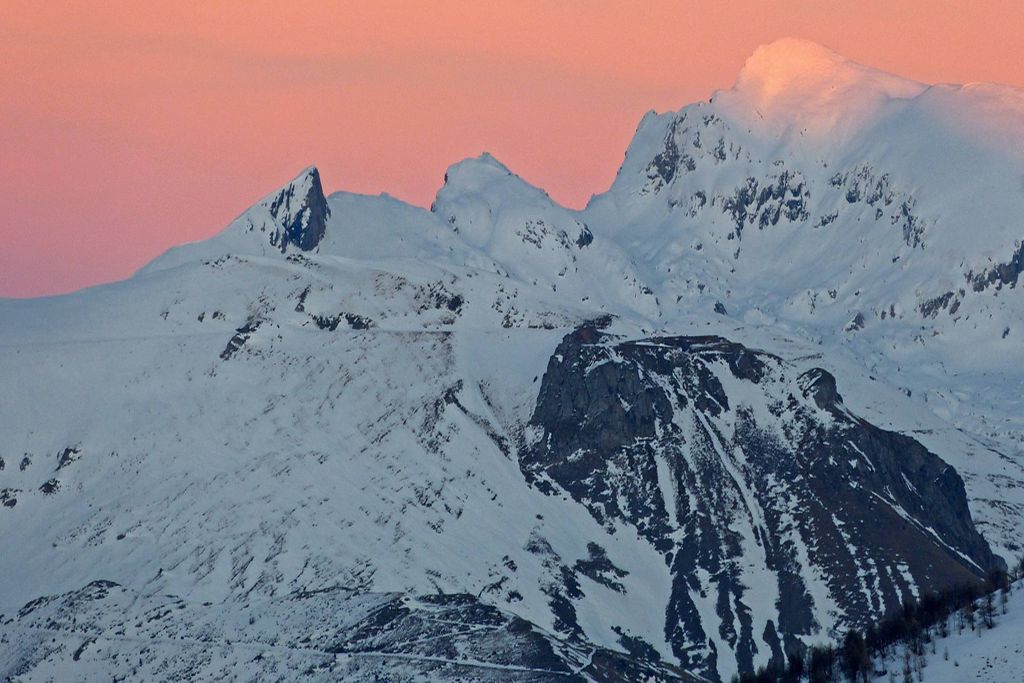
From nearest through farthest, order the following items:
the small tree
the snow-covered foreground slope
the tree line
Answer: the snow-covered foreground slope, the tree line, the small tree

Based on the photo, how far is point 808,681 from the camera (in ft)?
514

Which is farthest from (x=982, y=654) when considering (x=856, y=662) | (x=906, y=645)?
(x=856, y=662)

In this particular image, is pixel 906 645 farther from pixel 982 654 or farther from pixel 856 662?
pixel 982 654

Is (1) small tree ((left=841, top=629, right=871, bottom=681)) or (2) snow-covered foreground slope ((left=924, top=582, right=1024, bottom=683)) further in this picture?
(1) small tree ((left=841, top=629, right=871, bottom=681))

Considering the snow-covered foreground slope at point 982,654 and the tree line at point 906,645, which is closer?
the snow-covered foreground slope at point 982,654

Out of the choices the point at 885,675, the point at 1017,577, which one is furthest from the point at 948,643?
the point at 1017,577

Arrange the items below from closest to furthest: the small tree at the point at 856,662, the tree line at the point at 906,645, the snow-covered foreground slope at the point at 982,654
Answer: the snow-covered foreground slope at the point at 982,654, the tree line at the point at 906,645, the small tree at the point at 856,662

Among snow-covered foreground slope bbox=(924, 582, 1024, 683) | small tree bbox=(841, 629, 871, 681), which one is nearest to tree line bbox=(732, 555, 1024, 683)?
small tree bbox=(841, 629, 871, 681)

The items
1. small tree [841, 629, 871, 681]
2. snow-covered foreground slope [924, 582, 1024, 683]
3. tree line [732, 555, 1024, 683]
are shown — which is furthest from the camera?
small tree [841, 629, 871, 681]

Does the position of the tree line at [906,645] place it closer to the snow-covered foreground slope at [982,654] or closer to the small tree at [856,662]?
the small tree at [856,662]

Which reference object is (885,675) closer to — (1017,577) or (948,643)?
(948,643)

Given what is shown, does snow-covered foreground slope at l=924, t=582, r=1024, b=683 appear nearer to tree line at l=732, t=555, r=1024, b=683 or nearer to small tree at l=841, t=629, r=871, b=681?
tree line at l=732, t=555, r=1024, b=683

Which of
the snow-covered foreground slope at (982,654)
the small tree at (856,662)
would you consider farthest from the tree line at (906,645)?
the snow-covered foreground slope at (982,654)

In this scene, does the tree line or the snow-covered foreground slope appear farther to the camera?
the tree line
